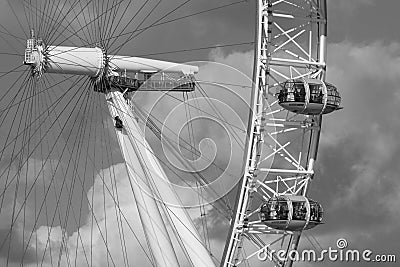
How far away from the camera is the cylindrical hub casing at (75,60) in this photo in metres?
63.7

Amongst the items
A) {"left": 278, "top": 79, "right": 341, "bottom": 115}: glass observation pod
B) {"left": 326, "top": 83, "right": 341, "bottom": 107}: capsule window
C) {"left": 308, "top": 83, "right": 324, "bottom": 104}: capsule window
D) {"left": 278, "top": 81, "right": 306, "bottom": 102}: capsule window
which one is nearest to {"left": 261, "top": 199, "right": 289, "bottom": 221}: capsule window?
{"left": 278, "top": 79, "right": 341, "bottom": 115}: glass observation pod

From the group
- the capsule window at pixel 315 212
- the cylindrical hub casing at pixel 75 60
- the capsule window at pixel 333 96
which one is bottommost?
the capsule window at pixel 315 212

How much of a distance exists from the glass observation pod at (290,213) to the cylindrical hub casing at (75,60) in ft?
23.1

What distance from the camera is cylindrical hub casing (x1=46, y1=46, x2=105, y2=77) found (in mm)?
63688

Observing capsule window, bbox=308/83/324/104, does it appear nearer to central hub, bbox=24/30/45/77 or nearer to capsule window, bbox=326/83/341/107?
capsule window, bbox=326/83/341/107

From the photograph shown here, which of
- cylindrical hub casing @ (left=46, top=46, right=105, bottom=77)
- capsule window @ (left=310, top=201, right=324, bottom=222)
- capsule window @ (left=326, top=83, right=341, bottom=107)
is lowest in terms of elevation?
capsule window @ (left=310, top=201, right=324, bottom=222)

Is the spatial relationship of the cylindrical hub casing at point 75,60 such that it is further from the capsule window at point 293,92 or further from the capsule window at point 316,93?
the capsule window at point 316,93

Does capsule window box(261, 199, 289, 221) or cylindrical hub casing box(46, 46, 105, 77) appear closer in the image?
cylindrical hub casing box(46, 46, 105, 77)

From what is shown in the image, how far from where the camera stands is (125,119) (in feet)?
212

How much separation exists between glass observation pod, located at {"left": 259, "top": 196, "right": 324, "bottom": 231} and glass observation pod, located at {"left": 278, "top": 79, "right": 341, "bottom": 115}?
2894 mm

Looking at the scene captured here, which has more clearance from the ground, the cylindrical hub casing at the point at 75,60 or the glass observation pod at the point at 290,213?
the cylindrical hub casing at the point at 75,60

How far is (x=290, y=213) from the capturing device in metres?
64.7

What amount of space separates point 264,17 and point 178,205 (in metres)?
6.76

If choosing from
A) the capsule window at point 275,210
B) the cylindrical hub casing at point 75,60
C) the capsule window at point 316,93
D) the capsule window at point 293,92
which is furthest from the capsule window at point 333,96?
the cylindrical hub casing at point 75,60
